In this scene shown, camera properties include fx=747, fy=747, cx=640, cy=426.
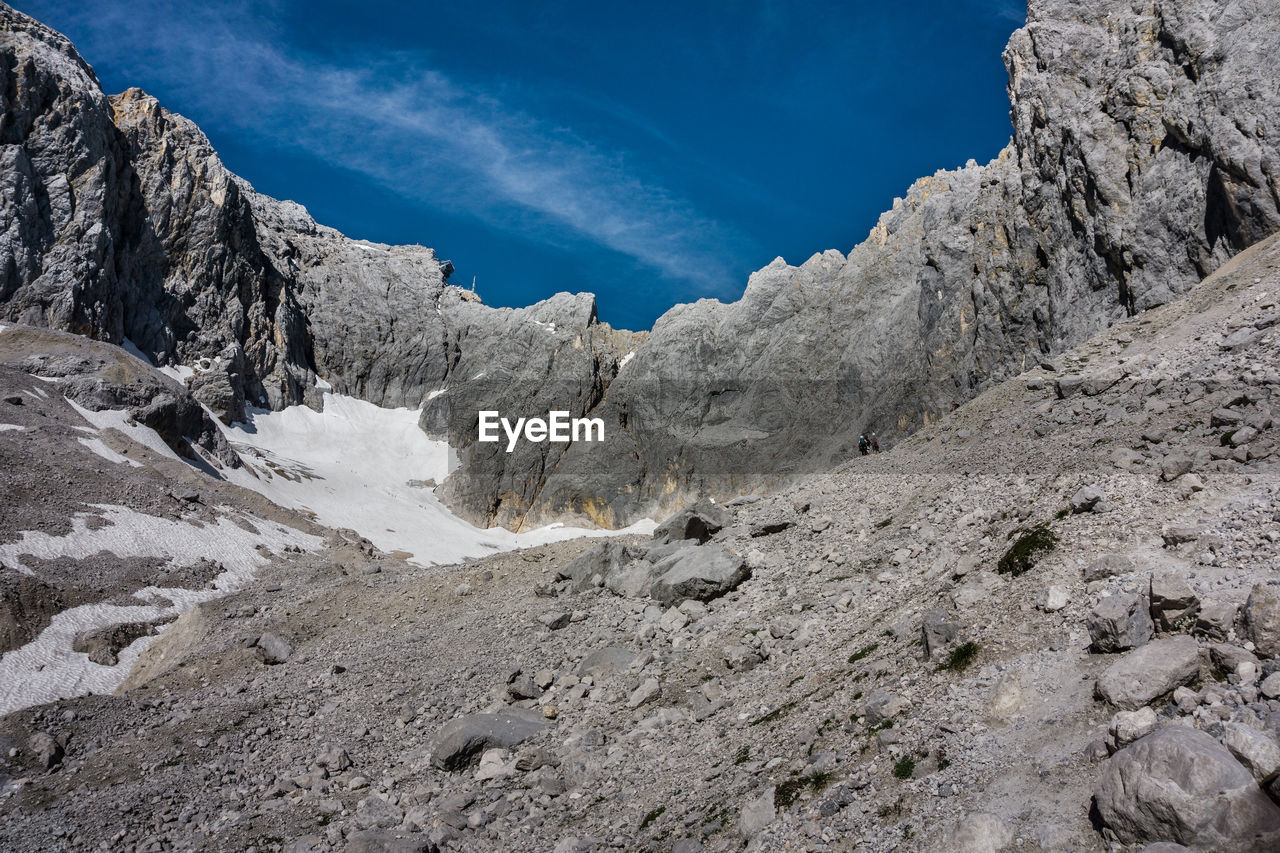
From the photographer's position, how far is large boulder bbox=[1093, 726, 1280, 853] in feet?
17.7

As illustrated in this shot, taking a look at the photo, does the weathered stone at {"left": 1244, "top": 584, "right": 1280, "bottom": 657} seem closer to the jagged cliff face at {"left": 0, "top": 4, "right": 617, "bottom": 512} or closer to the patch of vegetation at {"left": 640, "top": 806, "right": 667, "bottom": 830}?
the patch of vegetation at {"left": 640, "top": 806, "right": 667, "bottom": 830}

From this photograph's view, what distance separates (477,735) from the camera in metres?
14.7

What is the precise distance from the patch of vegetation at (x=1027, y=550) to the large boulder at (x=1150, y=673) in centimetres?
368

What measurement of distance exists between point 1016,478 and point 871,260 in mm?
79331

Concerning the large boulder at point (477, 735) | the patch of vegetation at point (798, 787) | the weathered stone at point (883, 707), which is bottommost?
the large boulder at point (477, 735)

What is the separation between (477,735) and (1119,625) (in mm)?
11349

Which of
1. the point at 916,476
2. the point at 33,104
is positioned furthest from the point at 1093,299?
the point at 33,104

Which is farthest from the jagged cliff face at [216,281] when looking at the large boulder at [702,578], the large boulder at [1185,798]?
the large boulder at [1185,798]

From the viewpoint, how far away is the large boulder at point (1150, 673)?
23.3 ft

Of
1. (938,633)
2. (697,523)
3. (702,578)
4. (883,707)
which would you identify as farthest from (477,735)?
(697,523)

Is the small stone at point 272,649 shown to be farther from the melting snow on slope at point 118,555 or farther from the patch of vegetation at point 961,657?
the patch of vegetation at point 961,657

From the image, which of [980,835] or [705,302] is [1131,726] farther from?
[705,302]

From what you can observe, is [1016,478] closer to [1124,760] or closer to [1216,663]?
[1216,663]

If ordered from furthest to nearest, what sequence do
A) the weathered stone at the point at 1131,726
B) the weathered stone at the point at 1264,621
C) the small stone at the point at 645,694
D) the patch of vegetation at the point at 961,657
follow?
the small stone at the point at 645,694, the patch of vegetation at the point at 961,657, the weathered stone at the point at 1264,621, the weathered stone at the point at 1131,726
